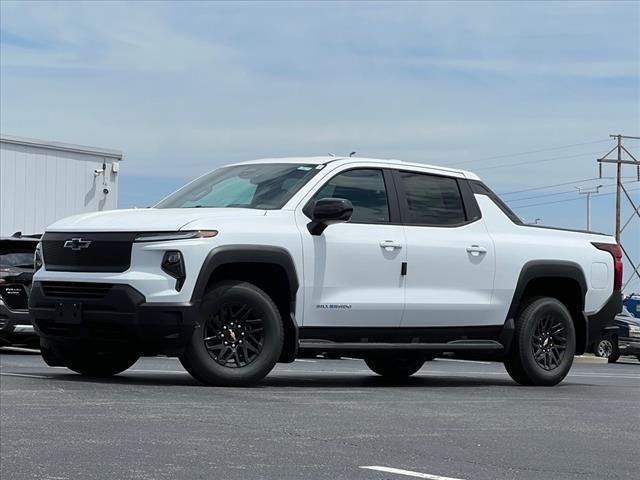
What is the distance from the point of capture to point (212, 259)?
35.1 feet

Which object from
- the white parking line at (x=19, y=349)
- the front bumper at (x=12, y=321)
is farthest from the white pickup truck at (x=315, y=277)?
the white parking line at (x=19, y=349)

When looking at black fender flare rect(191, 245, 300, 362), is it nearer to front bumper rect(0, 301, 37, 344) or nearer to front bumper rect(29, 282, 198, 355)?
front bumper rect(29, 282, 198, 355)

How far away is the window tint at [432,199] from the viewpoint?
480 inches

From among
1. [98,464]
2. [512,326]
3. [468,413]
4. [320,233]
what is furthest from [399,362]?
[98,464]

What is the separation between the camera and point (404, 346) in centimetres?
1186

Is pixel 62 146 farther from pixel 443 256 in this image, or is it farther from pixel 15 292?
pixel 443 256

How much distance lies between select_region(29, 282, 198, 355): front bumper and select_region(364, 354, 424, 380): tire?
3.14 metres

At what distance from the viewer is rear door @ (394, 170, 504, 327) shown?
11.9 meters

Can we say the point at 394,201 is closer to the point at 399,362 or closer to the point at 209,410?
the point at 399,362

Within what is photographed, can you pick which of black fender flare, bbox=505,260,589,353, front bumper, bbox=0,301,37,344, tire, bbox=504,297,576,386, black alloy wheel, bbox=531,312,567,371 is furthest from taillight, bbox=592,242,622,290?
front bumper, bbox=0,301,37,344

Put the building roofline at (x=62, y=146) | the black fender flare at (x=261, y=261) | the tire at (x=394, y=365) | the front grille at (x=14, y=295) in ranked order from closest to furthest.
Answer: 1. the black fender flare at (x=261, y=261)
2. the tire at (x=394, y=365)
3. the front grille at (x=14, y=295)
4. the building roofline at (x=62, y=146)

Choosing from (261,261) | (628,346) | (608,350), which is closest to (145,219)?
(261,261)

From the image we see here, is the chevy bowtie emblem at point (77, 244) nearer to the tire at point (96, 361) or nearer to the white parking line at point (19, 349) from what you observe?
the tire at point (96, 361)

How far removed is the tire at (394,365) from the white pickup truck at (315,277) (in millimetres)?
124
